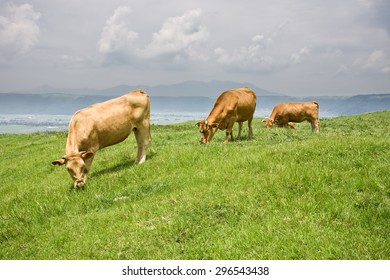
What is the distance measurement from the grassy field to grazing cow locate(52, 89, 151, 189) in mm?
886

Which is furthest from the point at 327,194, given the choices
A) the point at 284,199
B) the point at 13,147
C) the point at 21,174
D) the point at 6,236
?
the point at 13,147

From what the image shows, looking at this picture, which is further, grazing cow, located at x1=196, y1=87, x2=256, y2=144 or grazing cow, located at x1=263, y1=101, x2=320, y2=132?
grazing cow, located at x1=263, y1=101, x2=320, y2=132

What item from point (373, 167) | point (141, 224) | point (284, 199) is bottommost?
point (141, 224)

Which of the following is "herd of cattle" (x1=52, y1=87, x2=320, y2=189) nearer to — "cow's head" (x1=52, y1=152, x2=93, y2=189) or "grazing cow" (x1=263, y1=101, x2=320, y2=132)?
"cow's head" (x1=52, y1=152, x2=93, y2=189)

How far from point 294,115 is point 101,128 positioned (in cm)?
1815

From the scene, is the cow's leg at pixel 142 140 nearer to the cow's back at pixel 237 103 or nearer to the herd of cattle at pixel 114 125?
the herd of cattle at pixel 114 125

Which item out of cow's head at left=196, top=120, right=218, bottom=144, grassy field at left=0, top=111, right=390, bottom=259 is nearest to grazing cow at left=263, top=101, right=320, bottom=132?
cow's head at left=196, top=120, right=218, bottom=144

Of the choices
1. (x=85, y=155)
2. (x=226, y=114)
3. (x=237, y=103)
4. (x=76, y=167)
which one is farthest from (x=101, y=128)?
(x=237, y=103)

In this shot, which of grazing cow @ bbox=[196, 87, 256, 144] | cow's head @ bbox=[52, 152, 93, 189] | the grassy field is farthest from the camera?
grazing cow @ bbox=[196, 87, 256, 144]

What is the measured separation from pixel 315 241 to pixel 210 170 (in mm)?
4787

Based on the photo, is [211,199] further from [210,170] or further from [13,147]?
[13,147]

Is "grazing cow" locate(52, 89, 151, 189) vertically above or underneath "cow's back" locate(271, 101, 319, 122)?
underneath

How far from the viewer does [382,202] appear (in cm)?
746

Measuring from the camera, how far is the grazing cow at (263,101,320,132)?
26625mm
